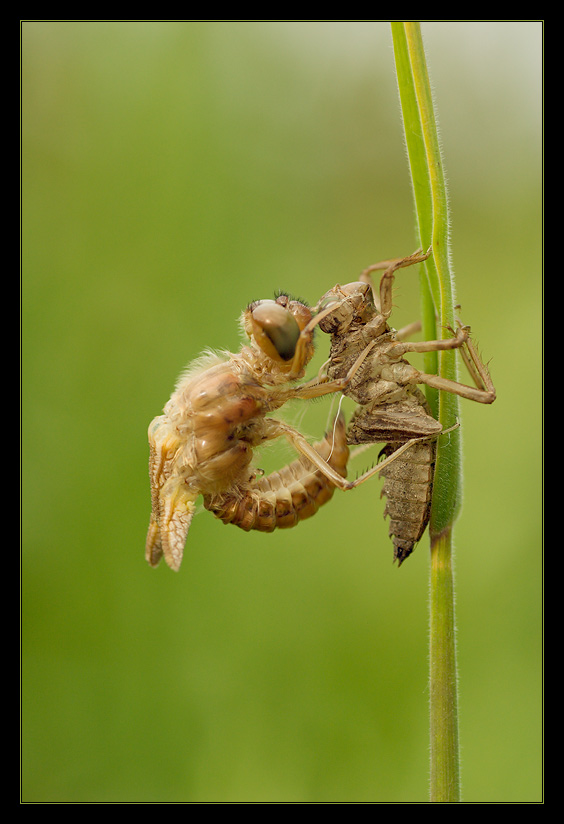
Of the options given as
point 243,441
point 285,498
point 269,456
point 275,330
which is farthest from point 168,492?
point 269,456

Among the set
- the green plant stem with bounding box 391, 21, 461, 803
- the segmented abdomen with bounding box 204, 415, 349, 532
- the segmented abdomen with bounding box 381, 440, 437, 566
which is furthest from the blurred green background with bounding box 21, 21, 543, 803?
the green plant stem with bounding box 391, 21, 461, 803

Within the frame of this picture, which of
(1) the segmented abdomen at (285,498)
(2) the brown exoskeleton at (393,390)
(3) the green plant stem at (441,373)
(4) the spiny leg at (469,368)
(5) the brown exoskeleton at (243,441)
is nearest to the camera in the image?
(3) the green plant stem at (441,373)

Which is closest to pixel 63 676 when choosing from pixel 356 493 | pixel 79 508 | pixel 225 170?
pixel 79 508

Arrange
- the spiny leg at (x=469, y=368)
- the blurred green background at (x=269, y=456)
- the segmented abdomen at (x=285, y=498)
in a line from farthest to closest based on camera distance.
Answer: the blurred green background at (x=269, y=456), the segmented abdomen at (x=285, y=498), the spiny leg at (x=469, y=368)

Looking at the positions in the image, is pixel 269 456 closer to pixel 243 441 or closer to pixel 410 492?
pixel 243 441

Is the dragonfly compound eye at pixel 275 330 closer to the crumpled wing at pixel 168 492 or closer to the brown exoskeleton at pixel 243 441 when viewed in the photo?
the brown exoskeleton at pixel 243 441

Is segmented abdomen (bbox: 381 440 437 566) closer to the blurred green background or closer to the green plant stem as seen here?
the green plant stem

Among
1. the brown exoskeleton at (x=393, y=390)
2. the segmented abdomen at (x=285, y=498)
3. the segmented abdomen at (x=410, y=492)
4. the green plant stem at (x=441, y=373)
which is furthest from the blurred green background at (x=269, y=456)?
the green plant stem at (x=441, y=373)
